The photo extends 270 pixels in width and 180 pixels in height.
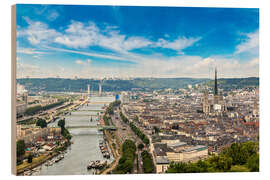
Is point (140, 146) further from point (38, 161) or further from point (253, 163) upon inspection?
point (253, 163)

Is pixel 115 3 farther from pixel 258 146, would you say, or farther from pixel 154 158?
pixel 258 146

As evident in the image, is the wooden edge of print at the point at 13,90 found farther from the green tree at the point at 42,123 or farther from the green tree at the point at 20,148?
the green tree at the point at 42,123

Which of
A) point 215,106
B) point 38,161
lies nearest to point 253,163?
point 215,106

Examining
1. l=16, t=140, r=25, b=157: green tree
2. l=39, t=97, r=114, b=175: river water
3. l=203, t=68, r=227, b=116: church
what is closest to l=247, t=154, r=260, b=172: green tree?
l=203, t=68, r=227, b=116: church

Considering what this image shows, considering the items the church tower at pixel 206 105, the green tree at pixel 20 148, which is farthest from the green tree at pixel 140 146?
the green tree at pixel 20 148

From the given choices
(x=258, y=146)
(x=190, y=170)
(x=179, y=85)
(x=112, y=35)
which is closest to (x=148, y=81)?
(x=179, y=85)

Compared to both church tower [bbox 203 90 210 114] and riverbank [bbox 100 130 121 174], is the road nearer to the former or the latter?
riverbank [bbox 100 130 121 174]
